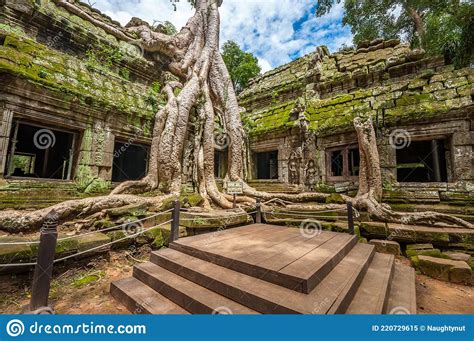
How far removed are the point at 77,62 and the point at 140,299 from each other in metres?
6.50

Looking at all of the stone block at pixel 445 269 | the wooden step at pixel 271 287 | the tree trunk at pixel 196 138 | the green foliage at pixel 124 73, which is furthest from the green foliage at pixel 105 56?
the stone block at pixel 445 269

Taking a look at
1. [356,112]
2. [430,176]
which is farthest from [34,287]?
[430,176]

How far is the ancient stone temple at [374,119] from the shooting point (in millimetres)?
5586

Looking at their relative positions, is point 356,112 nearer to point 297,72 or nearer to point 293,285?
point 297,72

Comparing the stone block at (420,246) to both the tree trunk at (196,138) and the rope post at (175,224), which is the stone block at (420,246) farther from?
the rope post at (175,224)

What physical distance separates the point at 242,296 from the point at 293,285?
561mm

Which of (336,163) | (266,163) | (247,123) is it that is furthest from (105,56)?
(336,163)

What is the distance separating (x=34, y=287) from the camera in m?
2.25

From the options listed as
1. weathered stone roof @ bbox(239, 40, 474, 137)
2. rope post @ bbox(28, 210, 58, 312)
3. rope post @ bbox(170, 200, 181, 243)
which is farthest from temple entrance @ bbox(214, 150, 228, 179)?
rope post @ bbox(28, 210, 58, 312)

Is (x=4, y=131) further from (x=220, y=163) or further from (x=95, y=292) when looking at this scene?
(x=220, y=163)

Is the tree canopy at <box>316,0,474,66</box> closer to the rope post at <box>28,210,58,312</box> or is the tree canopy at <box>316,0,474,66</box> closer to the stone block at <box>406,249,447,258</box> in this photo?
the stone block at <box>406,249,447,258</box>

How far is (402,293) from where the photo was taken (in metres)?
2.75

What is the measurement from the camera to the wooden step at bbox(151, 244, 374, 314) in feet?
6.61

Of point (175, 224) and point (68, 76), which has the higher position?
point (68, 76)
